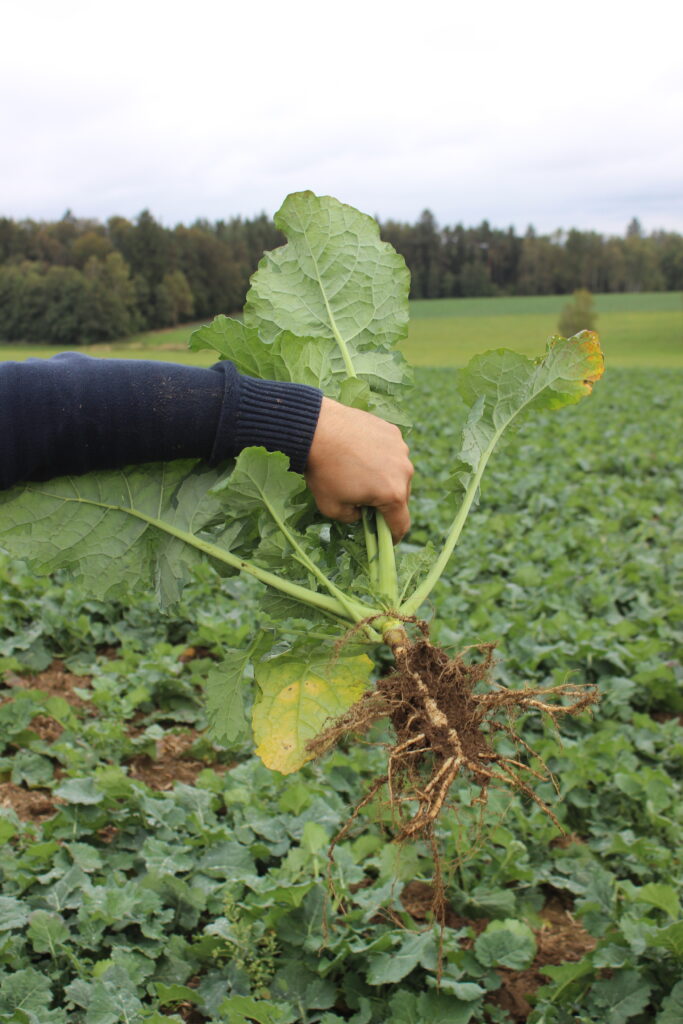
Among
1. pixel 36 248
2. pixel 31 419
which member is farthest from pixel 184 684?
pixel 36 248

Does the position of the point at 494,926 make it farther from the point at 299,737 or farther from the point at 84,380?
the point at 84,380

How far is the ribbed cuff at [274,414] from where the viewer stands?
1742 mm

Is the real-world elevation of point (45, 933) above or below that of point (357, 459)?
below

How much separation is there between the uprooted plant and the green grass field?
30333 millimetres

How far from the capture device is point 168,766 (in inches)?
152

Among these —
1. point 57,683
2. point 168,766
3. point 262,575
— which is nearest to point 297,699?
point 262,575

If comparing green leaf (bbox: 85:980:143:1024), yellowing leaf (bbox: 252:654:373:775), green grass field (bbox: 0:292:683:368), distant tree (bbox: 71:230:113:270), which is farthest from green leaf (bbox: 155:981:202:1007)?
distant tree (bbox: 71:230:113:270)

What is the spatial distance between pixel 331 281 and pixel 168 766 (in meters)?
2.42

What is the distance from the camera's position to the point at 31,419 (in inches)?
64.7

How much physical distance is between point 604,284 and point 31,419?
3544 inches

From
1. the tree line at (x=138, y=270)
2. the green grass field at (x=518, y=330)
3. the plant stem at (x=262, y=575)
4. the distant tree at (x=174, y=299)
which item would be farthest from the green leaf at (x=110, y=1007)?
the distant tree at (x=174, y=299)

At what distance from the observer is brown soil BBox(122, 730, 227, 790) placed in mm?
3732

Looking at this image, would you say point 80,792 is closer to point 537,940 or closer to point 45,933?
point 45,933

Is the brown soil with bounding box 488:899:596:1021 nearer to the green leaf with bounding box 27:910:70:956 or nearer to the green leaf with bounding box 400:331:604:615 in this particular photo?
the green leaf with bounding box 27:910:70:956
